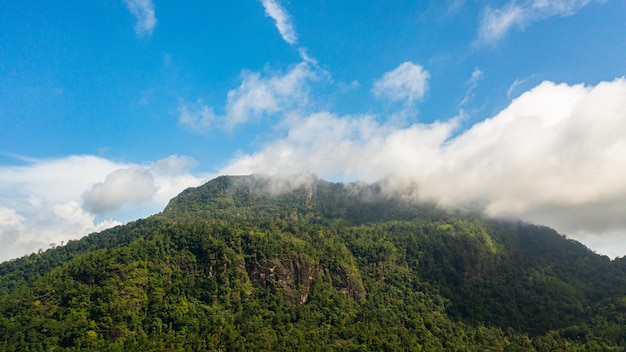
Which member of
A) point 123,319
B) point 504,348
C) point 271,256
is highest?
point 271,256

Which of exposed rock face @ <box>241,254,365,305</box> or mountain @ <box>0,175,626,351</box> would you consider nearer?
mountain @ <box>0,175,626,351</box>

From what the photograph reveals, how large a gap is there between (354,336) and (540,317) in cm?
9042

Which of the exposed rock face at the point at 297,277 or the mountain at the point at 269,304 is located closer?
the mountain at the point at 269,304

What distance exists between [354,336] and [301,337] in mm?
19350

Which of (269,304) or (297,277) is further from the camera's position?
(297,277)

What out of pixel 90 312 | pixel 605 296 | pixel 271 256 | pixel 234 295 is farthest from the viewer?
pixel 605 296

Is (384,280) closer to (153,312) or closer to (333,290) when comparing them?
(333,290)

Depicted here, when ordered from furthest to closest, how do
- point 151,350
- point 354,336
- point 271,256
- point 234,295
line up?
1. point 271,256
2. point 234,295
3. point 354,336
4. point 151,350

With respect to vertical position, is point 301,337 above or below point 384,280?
below

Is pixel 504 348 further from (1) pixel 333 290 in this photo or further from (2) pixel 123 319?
(2) pixel 123 319

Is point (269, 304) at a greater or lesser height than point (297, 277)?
lesser

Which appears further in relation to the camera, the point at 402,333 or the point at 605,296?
the point at 605,296

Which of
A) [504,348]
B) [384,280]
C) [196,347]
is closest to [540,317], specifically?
[504,348]

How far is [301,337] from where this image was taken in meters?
Result: 132
